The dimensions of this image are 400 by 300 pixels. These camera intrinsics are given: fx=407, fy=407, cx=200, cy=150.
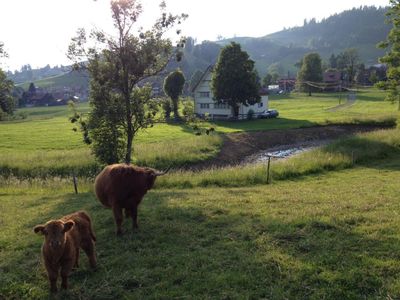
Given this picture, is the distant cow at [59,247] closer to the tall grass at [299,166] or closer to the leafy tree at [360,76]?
the tall grass at [299,166]

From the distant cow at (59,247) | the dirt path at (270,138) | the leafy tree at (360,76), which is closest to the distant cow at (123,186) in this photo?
the distant cow at (59,247)

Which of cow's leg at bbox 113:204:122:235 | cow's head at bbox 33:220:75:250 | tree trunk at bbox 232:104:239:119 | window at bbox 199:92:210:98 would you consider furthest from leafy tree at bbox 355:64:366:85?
cow's head at bbox 33:220:75:250

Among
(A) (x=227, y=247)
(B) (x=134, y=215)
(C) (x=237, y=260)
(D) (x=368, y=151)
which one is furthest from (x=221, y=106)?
(C) (x=237, y=260)

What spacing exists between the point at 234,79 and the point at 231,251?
54.7 meters

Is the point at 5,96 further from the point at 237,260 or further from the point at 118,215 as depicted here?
the point at 237,260

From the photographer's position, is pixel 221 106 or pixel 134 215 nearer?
pixel 134 215

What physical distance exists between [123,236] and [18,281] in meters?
2.59

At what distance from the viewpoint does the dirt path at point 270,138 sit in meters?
38.2

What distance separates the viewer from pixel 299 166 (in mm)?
24219

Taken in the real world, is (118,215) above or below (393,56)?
below

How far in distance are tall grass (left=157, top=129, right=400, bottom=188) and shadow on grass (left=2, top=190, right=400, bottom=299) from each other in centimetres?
919

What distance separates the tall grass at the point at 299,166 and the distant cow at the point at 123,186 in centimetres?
965

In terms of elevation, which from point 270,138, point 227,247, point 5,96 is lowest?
point 270,138

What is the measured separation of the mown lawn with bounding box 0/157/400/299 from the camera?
6867 millimetres
